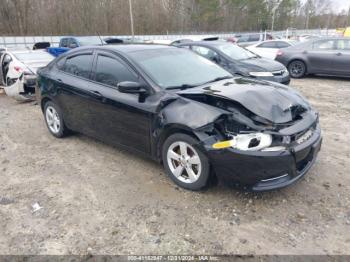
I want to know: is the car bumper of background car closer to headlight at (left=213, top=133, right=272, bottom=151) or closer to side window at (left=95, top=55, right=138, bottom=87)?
headlight at (left=213, top=133, right=272, bottom=151)

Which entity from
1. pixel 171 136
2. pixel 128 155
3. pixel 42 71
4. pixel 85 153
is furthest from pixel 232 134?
pixel 42 71

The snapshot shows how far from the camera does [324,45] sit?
33.8 feet

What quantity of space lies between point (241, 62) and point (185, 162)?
17.1 feet

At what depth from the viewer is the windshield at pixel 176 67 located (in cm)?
370

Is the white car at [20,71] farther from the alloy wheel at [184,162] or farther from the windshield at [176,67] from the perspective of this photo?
the alloy wheel at [184,162]

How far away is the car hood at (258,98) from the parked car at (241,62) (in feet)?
12.8

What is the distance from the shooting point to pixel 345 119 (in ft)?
19.1

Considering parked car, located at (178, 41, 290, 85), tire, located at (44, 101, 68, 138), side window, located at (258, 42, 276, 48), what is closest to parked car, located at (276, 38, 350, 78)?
side window, located at (258, 42, 276, 48)

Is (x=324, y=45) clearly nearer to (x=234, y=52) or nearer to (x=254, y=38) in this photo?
(x=234, y=52)

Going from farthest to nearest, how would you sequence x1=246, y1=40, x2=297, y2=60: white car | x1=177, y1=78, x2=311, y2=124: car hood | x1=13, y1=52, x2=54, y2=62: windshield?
x1=246, y1=40, x2=297, y2=60: white car → x1=13, y1=52, x2=54, y2=62: windshield → x1=177, y1=78, x2=311, y2=124: car hood

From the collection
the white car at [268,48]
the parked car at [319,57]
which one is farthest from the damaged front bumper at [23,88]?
the white car at [268,48]

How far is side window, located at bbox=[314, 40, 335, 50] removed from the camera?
1017 cm

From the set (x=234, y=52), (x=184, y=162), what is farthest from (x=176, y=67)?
(x=234, y=52)

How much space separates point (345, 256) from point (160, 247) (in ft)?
4.95
